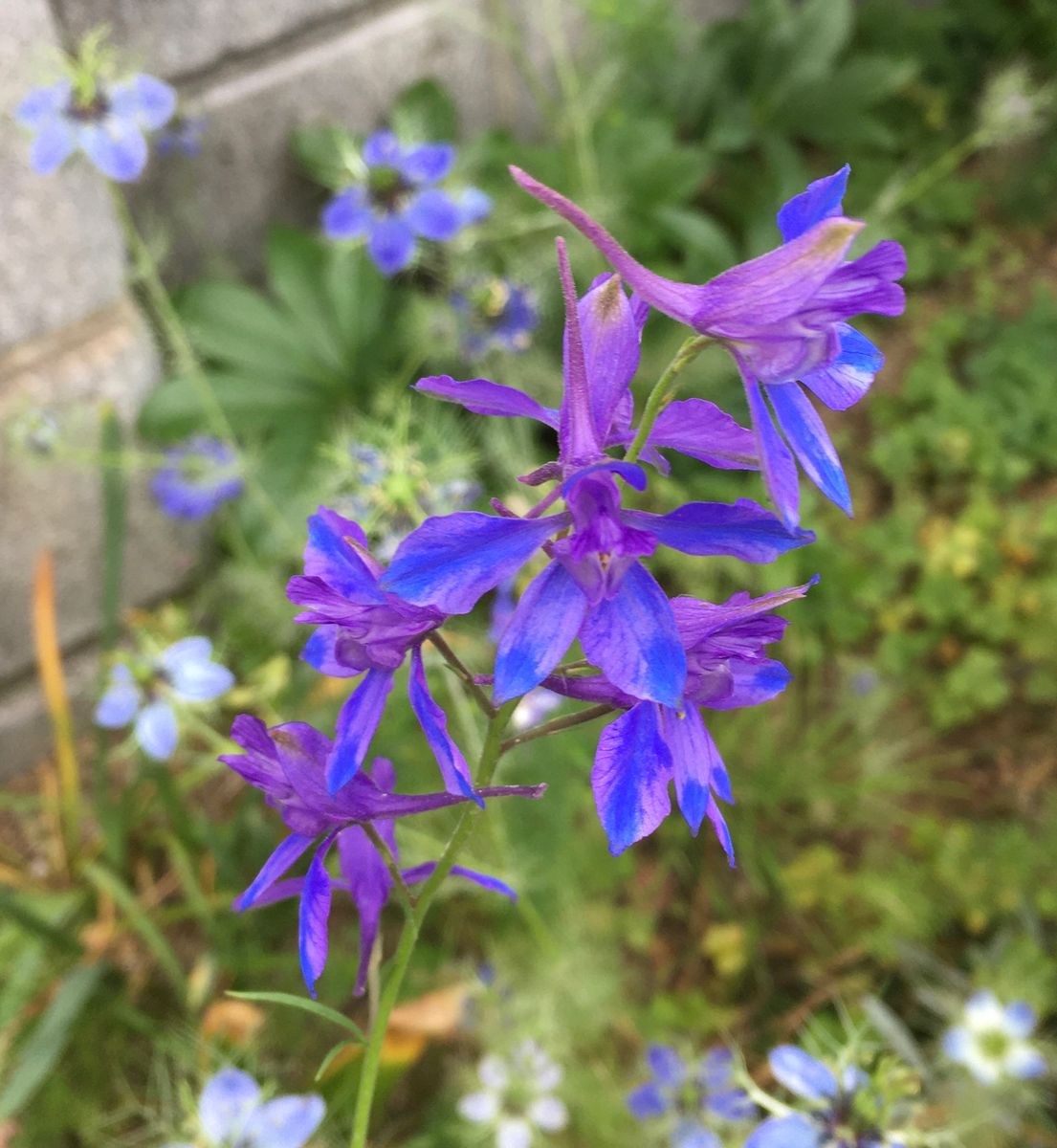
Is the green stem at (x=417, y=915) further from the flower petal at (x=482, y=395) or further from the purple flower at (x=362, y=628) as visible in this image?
the flower petal at (x=482, y=395)

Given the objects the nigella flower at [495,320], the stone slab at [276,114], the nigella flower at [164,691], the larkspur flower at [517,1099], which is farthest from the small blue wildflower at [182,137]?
the larkspur flower at [517,1099]

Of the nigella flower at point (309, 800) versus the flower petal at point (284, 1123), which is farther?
the flower petal at point (284, 1123)

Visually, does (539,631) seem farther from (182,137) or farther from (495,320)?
(182,137)

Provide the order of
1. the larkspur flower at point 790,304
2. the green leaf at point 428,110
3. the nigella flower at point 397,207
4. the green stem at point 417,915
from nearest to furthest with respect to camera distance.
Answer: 1. the larkspur flower at point 790,304
2. the green stem at point 417,915
3. the nigella flower at point 397,207
4. the green leaf at point 428,110

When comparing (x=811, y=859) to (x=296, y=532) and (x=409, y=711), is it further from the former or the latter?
(x=296, y=532)

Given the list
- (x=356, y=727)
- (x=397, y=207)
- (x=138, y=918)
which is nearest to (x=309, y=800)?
(x=356, y=727)

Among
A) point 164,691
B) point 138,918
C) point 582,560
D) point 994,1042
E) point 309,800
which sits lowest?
point 994,1042

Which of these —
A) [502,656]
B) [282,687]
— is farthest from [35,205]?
[502,656]
